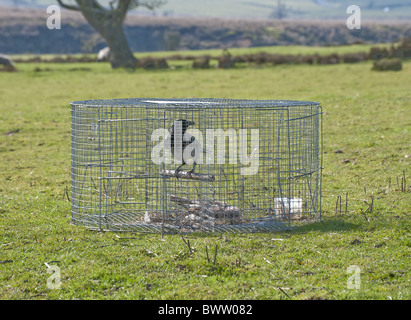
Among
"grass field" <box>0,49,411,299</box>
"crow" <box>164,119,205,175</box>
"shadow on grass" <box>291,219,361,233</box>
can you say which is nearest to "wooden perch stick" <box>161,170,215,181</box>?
"crow" <box>164,119,205,175</box>

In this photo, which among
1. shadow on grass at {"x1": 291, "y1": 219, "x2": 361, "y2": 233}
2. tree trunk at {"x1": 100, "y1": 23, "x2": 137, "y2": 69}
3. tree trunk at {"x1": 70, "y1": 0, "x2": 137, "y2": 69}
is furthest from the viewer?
tree trunk at {"x1": 100, "y1": 23, "x2": 137, "y2": 69}

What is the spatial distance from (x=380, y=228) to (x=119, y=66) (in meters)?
43.3

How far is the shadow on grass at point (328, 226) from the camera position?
9270 millimetres

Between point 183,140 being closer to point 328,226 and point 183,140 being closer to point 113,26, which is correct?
point 328,226

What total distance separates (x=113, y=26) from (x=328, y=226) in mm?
45248

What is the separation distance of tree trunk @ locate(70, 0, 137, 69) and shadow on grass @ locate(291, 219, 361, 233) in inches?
1669

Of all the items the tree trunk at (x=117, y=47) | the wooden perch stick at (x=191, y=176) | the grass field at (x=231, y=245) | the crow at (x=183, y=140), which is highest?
the tree trunk at (x=117, y=47)

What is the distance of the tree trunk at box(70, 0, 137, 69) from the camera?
5041 centimetres

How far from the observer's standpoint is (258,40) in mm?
119812

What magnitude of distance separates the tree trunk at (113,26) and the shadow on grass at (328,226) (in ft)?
139

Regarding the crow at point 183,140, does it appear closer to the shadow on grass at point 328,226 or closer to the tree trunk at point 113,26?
the shadow on grass at point 328,226

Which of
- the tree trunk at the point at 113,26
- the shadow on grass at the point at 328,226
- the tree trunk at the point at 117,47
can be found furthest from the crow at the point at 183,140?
the tree trunk at the point at 117,47

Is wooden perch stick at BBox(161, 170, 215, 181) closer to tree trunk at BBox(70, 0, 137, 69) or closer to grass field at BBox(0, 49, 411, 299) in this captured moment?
grass field at BBox(0, 49, 411, 299)
